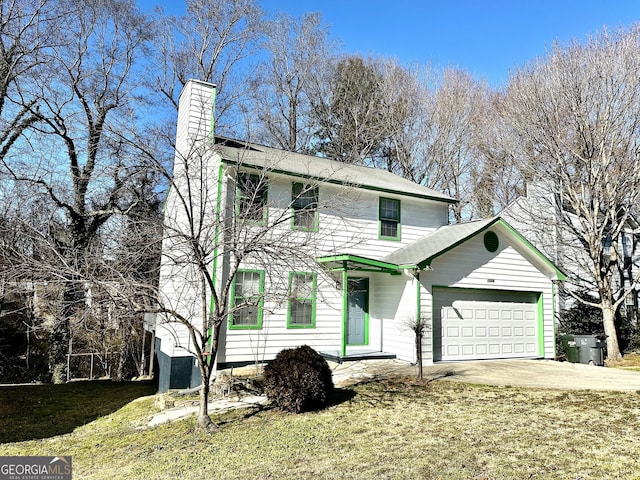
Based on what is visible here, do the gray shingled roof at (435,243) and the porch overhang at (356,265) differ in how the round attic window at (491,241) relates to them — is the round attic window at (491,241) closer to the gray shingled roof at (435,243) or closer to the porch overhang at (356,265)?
the gray shingled roof at (435,243)

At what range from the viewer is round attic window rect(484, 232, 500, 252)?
1357cm

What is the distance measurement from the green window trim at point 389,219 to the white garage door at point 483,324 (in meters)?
2.39

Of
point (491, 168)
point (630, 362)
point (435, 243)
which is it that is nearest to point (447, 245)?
point (435, 243)

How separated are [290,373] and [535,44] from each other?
15.6 meters

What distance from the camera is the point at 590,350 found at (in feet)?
48.2

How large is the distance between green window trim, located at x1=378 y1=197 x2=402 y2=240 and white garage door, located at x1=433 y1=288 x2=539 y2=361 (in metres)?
2.39

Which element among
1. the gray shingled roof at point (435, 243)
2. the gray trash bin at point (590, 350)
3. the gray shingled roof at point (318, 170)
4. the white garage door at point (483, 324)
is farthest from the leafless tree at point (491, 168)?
the gray trash bin at point (590, 350)

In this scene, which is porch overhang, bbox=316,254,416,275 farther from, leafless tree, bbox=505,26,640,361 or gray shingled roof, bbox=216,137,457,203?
leafless tree, bbox=505,26,640,361

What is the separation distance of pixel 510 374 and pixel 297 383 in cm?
624

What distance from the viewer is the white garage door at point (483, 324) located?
12844 mm

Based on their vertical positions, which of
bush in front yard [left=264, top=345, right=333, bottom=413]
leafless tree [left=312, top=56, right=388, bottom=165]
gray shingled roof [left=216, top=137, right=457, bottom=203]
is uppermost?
leafless tree [left=312, top=56, right=388, bottom=165]

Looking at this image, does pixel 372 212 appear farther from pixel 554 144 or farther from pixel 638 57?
pixel 638 57

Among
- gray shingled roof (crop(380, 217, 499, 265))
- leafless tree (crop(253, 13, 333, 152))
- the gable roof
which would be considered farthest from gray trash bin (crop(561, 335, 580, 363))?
leafless tree (crop(253, 13, 333, 152))

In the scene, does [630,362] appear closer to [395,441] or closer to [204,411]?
[395,441]
